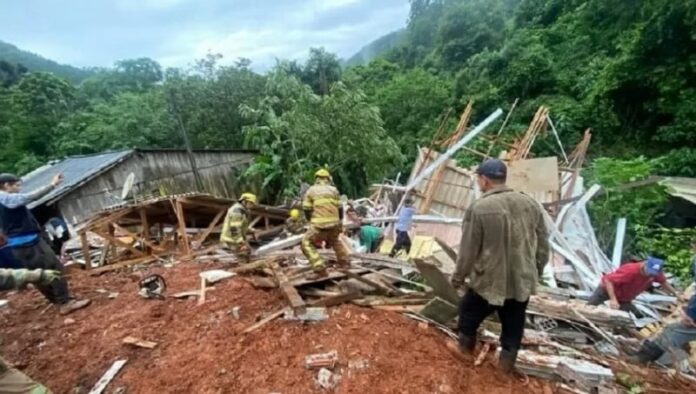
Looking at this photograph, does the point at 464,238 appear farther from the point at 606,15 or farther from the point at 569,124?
the point at 606,15

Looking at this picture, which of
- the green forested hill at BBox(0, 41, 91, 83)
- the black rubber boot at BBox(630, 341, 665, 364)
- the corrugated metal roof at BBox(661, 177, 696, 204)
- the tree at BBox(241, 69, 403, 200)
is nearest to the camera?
the black rubber boot at BBox(630, 341, 665, 364)

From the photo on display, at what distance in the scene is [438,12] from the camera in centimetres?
3866

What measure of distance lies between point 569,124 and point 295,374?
14.8m

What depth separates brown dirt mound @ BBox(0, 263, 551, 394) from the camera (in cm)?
303

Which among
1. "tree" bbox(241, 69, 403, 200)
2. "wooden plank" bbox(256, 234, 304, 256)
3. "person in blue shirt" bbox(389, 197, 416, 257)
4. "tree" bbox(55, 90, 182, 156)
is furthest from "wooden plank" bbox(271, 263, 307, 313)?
"tree" bbox(55, 90, 182, 156)

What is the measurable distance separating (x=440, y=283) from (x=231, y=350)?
197 centimetres

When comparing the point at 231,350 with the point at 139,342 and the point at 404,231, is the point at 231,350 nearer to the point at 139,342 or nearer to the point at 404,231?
the point at 139,342

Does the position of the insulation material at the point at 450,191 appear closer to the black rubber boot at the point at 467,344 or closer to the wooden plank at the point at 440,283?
the wooden plank at the point at 440,283

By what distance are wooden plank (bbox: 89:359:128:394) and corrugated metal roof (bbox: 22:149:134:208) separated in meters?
11.3

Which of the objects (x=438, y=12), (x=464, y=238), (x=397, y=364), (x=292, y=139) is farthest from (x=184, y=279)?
(x=438, y=12)

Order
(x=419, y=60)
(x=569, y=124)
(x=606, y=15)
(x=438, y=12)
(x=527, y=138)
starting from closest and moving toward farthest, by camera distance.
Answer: (x=527, y=138)
(x=569, y=124)
(x=606, y=15)
(x=419, y=60)
(x=438, y=12)

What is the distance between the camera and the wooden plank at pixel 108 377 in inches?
130

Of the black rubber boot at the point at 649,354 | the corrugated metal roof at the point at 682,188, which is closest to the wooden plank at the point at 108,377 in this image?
the black rubber boot at the point at 649,354

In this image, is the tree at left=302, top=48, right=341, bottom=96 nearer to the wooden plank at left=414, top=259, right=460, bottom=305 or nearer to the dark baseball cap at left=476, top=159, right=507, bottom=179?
the wooden plank at left=414, top=259, right=460, bottom=305
